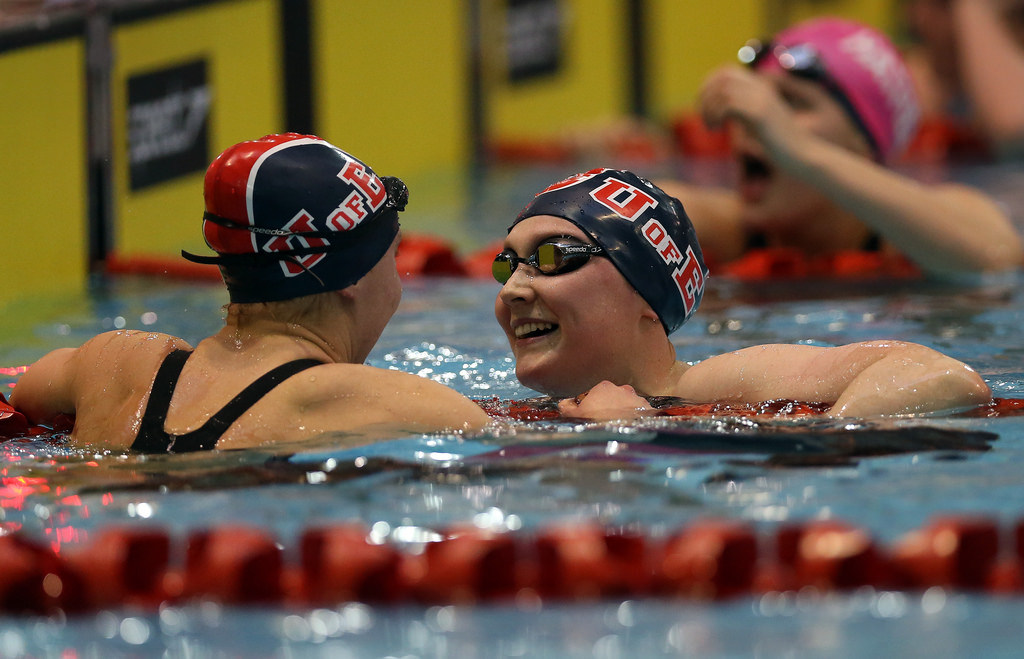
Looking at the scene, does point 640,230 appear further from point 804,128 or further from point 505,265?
point 804,128

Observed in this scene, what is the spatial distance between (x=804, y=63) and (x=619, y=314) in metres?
2.60

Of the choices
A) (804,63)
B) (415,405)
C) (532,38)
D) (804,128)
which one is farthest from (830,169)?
(532,38)

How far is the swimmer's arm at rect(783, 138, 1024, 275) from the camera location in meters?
5.28

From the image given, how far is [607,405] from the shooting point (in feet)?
10.5

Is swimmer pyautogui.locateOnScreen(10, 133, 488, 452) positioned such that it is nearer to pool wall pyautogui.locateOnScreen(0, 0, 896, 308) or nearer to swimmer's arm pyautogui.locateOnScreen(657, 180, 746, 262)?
swimmer's arm pyautogui.locateOnScreen(657, 180, 746, 262)

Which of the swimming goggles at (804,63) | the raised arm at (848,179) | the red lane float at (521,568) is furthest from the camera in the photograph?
the swimming goggles at (804,63)

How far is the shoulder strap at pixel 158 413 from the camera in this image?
9.53ft

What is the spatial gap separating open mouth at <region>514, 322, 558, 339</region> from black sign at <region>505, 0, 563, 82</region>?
715cm

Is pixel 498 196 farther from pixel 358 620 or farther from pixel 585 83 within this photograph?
pixel 358 620

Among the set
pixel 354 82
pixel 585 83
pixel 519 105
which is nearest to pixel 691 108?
pixel 585 83

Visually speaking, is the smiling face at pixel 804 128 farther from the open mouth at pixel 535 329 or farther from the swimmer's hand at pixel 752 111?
the open mouth at pixel 535 329

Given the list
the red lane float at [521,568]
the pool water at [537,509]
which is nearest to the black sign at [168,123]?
the pool water at [537,509]

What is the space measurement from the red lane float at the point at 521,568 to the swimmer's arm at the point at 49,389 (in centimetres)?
90

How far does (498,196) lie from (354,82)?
1162 mm
